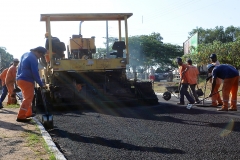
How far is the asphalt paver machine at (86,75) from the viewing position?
11.6 m

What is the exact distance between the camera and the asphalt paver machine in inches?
456

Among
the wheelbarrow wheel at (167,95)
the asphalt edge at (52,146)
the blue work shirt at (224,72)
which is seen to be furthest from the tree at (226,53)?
the asphalt edge at (52,146)

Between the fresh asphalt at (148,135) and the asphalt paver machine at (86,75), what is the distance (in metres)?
1.51

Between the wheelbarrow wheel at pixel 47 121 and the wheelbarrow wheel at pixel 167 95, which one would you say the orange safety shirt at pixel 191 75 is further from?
the wheelbarrow wheel at pixel 47 121

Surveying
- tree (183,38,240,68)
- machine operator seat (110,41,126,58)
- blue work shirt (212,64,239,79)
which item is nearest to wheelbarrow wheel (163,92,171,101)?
machine operator seat (110,41,126,58)

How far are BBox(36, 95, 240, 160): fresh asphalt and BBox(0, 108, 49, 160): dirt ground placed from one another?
355 millimetres

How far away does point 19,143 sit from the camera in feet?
20.1

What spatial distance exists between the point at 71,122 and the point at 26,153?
3.28 meters

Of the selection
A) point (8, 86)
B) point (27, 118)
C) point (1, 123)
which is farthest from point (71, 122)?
point (8, 86)

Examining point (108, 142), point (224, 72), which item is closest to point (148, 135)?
point (108, 142)

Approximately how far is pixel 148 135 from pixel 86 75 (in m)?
5.96

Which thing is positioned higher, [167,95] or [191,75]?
[191,75]

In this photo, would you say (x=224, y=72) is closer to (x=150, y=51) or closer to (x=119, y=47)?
(x=119, y=47)

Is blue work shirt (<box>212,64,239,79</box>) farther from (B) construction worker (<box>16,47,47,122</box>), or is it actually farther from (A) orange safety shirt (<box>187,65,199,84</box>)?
(B) construction worker (<box>16,47,47,122</box>)
